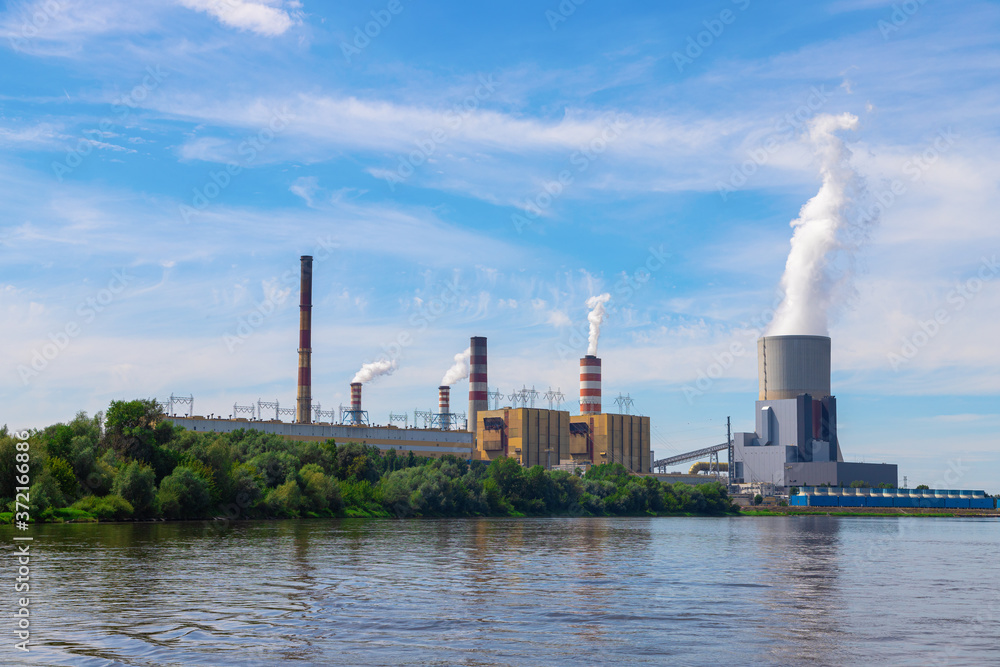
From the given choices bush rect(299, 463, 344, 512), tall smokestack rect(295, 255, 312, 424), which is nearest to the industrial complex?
tall smokestack rect(295, 255, 312, 424)

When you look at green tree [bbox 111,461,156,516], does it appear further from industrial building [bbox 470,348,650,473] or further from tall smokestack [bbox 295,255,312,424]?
industrial building [bbox 470,348,650,473]

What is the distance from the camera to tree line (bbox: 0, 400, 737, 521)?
5925 centimetres

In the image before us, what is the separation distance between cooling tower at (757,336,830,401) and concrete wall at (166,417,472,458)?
53.5 m

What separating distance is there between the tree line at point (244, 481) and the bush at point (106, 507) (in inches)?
2.5

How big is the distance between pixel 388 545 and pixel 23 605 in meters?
25.9

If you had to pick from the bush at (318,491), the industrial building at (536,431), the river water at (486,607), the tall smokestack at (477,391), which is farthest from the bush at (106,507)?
the tall smokestack at (477,391)

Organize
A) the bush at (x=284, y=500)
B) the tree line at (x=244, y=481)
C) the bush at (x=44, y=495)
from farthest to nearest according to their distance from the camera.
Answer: the bush at (x=284, y=500) < the tree line at (x=244, y=481) < the bush at (x=44, y=495)

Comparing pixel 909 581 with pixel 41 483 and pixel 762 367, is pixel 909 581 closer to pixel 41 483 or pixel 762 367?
pixel 41 483

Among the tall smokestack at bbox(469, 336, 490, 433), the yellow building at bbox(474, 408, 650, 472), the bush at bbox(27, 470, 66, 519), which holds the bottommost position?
the bush at bbox(27, 470, 66, 519)

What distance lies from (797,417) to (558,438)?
39.5 m

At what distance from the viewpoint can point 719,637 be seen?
18125 mm

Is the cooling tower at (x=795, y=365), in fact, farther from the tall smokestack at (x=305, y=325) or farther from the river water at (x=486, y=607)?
the river water at (x=486, y=607)

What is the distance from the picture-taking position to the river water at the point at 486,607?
16.2 meters

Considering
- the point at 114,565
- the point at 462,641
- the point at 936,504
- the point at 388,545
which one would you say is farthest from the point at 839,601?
the point at 936,504
